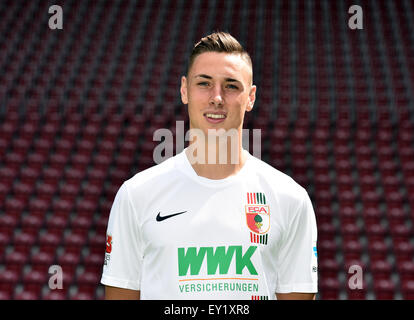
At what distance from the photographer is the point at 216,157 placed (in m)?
2.18

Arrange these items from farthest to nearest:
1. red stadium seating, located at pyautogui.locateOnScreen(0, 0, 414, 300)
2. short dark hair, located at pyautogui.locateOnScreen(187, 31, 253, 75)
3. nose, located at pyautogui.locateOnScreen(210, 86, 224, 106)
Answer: red stadium seating, located at pyautogui.locateOnScreen(0, 0, 414, 300), short dark hair, located at pyautogui.locateOnScreen(187, 31, 253, 75), nose, located at pyautogui.locateOnScreen(210, 86, 224, 106)

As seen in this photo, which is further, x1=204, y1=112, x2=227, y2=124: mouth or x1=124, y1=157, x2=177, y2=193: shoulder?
x1=124, y1=157, x2=177, y2=193: shoulder

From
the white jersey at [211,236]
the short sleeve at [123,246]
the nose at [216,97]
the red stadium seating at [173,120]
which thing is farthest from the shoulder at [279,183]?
the red stadium seating at [173,120]

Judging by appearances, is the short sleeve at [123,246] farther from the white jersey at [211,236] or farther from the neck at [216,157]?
the neck at [216,157]

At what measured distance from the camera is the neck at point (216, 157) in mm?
2119

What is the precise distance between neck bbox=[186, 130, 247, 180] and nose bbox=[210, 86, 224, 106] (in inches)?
6.5

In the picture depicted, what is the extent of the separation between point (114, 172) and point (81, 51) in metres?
4.31

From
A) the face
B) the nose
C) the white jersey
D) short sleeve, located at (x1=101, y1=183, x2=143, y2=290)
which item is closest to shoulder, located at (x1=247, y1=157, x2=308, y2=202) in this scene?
the white jersey

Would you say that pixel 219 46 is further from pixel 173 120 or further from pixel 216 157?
pixel 173 120

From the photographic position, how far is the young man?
203 centimetres

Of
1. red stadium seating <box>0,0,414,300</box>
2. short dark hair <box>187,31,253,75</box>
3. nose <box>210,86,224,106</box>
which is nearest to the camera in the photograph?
nose <box>210,86,224,106</box>

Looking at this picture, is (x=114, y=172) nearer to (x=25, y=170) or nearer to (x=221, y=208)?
(x=25, y=170)

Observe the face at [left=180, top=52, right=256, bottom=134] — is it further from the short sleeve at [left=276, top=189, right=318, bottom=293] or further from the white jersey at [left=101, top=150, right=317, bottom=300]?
the short sleeve at [left=276, top=189, right=318, bottom=293]

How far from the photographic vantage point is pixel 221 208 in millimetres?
2131
